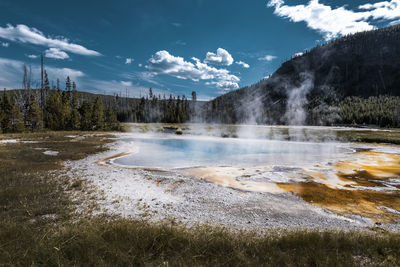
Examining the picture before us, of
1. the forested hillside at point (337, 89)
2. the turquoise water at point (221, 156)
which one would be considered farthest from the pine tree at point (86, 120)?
the forested hillside at point (337, 89)

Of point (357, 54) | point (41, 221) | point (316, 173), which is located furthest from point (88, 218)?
point (357, 54)

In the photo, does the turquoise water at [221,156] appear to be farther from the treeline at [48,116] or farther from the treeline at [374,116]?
the treeline at [374,116]

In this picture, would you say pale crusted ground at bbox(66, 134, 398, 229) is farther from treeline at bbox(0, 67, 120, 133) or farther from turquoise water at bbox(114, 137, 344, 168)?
treeline at bbox(0, 67, 120, 133)

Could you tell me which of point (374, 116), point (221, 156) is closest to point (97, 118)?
point (221, 156)

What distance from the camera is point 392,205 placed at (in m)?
9.45

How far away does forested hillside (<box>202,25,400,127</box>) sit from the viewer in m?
98.8

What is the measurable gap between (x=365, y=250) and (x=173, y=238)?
15.6 feet

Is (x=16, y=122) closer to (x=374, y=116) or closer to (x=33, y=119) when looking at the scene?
(x=33, y=119)

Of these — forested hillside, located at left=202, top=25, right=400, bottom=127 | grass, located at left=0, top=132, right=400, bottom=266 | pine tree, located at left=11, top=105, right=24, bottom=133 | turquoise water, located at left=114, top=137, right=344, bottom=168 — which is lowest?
turquoise water, located at left=114, top=137, right=344, bottom=168

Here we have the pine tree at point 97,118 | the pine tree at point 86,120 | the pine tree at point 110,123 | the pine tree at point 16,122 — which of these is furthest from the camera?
the pine tree at point 110,123

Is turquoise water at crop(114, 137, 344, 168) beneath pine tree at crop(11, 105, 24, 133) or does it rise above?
beneath

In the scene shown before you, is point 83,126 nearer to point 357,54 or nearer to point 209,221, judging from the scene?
point 209,221

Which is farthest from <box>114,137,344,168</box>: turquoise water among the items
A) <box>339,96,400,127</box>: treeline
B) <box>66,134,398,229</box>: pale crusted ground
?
<box>339,96,400,127</box>: treeline

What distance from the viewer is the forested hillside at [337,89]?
324ft
